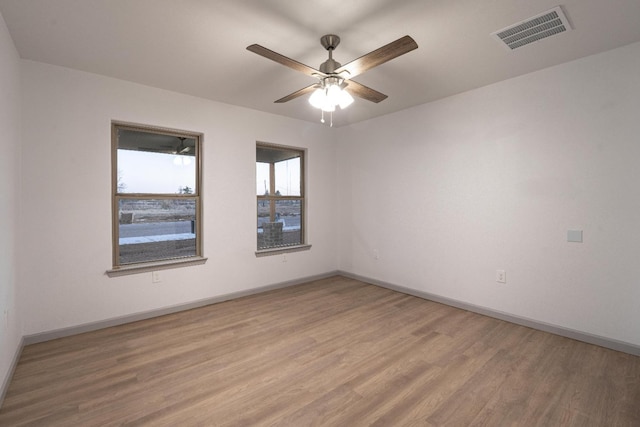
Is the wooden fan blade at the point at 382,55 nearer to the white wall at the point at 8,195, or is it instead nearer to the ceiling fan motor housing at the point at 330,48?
the ceiling fan motor housing at the point at 330,48

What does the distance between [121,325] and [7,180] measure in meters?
1.77

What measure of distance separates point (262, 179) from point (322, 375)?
3.02 meters

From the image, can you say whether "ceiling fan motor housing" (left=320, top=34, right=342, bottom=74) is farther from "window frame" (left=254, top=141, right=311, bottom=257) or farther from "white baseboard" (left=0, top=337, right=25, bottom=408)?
"white baseboard" (left=0, top=337, right=25, bottom=408)

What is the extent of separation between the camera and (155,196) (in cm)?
356

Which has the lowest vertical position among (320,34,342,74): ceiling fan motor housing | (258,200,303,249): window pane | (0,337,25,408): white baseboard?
(0,337,25,408): white baseboard

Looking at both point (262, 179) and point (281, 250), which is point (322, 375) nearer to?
point (281, 250)

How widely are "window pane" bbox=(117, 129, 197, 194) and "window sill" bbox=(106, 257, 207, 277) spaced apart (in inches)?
33.4

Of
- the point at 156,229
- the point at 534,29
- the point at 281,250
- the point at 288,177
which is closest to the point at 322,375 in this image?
the point at 281,250

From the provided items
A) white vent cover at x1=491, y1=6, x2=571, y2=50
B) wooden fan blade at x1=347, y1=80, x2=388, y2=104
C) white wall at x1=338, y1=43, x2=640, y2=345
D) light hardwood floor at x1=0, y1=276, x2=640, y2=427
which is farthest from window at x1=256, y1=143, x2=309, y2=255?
white vent cover at x1=491, y1=6, x2=571, y2=50

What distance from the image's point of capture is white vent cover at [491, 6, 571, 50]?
7.09ft

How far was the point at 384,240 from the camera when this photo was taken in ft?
15.3

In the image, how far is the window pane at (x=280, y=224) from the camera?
4.59 m

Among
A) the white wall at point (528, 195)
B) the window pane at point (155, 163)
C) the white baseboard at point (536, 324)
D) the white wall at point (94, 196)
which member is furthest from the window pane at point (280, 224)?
the white baseboard at point (536, 324)

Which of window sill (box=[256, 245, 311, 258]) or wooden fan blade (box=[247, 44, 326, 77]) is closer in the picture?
wooden fan blade (box=[247, 44, 326, 77])
